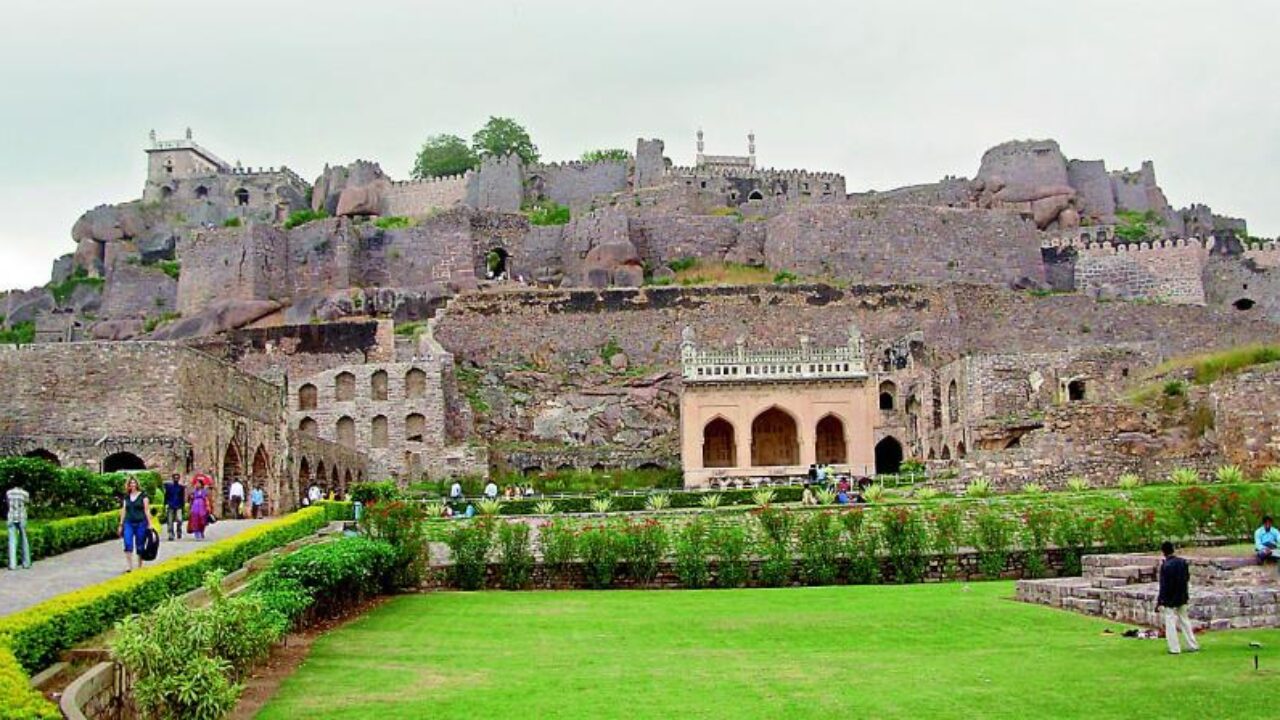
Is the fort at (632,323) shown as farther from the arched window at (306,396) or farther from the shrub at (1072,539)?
the shrub at (1072,539)

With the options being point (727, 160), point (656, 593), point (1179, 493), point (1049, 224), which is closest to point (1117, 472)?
point (1179, 493)

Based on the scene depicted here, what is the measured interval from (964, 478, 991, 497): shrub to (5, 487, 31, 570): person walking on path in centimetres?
1982

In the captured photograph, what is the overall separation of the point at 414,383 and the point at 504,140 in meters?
35.8

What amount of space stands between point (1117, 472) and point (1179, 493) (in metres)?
7.54

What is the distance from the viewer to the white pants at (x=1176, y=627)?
13.8m

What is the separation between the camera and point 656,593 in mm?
23188

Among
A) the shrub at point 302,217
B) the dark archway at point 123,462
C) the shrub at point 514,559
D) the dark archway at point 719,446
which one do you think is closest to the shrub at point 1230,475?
the shrub at point 514,559

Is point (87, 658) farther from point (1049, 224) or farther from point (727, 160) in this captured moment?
point (727, 160)

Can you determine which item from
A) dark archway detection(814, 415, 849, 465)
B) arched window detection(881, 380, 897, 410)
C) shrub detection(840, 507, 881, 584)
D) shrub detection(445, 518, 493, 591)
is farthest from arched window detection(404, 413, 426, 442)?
shrub detection(840, 507, 881, 584)

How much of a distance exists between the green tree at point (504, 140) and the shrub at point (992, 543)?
62834 mm

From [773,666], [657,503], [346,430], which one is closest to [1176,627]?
[773,666]

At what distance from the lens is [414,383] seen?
52.7 meters

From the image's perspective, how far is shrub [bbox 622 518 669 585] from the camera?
977 inches

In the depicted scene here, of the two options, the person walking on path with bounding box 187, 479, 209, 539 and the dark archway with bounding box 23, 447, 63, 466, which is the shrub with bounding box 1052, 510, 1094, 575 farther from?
the dark archway with bounding box 23, 447, 63, 466
